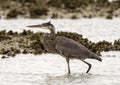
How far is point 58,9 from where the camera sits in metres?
35.8

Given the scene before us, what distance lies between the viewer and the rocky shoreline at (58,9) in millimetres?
34312

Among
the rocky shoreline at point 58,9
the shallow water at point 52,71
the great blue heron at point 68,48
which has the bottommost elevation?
the shallow water at point 52,71

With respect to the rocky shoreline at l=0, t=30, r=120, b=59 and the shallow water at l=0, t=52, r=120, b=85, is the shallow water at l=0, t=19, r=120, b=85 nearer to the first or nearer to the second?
the shallow water at l=0, t=52, r=120, b=85

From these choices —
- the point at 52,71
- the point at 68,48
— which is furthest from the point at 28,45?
the point at 68,48

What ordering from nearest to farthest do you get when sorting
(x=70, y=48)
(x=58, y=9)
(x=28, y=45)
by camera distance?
Answer: 1. (x=70, y=48)
2. (x=28, y=45)
3. (x=58, y=9)

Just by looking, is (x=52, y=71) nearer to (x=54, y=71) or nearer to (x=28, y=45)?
(x=54, y=71)

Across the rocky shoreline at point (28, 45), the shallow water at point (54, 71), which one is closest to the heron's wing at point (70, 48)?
the shallow water at point (54, 71)

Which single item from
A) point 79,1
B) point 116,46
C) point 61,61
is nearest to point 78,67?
point 61,61

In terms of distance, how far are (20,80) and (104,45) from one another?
688 cm

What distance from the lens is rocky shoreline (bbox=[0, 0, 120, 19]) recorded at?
34312 millimetres

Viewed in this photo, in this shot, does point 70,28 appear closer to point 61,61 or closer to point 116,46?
point 116,46

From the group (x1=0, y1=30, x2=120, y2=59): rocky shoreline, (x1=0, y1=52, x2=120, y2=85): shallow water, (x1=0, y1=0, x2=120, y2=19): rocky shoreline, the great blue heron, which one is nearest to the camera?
(x1=0, y1=52, x2=120, y2=85): shallow water

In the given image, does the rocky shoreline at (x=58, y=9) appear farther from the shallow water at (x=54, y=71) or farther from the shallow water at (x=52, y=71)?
the shallow water at (x=52, y=71)

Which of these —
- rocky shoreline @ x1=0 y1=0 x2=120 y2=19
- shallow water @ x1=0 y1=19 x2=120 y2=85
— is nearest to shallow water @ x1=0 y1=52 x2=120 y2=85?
shallow water @ x1=0 y1=19 x2=120 y2=85
